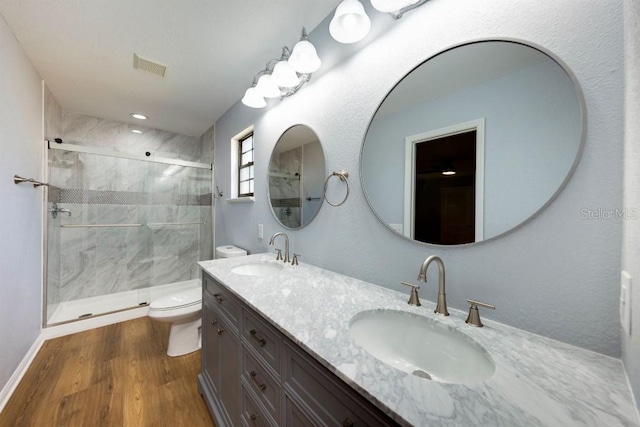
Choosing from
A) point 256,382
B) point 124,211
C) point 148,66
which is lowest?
point 256,382

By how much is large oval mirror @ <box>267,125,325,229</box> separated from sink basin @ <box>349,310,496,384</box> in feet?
2.57

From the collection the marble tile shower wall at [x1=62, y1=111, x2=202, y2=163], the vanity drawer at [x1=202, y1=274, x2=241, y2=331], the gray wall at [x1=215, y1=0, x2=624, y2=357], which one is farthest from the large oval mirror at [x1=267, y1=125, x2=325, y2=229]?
the marble tile shower wall at [x1=62, y1=111, x2=202, y2=163]

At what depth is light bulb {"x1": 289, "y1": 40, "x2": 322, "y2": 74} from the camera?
1.26 m

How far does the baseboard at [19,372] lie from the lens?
1404 millimetres

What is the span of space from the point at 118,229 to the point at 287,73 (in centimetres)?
299

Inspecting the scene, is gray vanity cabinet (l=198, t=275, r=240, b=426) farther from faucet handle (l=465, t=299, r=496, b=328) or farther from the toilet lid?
faucet handle (l=465, t=299, r=496, b=328)

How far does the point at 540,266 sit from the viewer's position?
679mm

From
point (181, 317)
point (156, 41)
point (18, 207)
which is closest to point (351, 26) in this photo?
point (156, 41)

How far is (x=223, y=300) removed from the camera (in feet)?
3.97

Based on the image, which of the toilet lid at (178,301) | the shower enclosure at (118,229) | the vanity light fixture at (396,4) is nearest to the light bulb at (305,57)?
the vanity light fixture at (396,4)

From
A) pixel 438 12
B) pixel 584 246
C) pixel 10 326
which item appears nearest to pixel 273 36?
pixel 438 12

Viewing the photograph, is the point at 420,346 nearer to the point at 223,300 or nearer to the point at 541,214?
the point at 541,214

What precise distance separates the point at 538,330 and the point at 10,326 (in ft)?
9.48

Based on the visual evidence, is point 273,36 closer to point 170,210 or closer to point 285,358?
point 285,358
